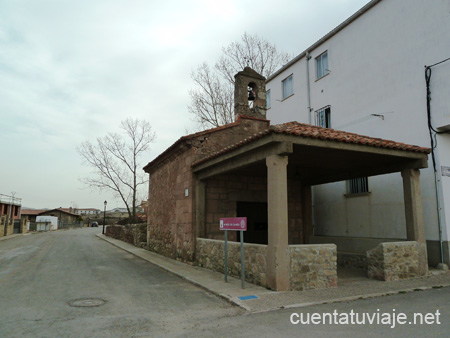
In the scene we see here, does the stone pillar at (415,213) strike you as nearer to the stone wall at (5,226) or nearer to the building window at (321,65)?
the building window at (321,65)

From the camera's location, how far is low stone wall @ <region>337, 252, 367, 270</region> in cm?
930

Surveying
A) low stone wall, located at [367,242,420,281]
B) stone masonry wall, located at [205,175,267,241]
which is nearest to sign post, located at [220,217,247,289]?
stone masonry wall, located at [205,175,267,241]

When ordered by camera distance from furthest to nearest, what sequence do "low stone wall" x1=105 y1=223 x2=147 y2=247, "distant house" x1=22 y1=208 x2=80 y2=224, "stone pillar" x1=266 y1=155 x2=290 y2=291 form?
"distant house" x1=22 y1=208 x2=80 y2=224 < "low stone wall" x1=105 y1=223 x2=147 y2=247 < "stone pillar" x1=266 y1=155 x2=290 y2=291

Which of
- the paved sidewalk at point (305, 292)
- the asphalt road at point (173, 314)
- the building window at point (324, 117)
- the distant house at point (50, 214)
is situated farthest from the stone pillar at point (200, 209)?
the distant house at point (50, 214)

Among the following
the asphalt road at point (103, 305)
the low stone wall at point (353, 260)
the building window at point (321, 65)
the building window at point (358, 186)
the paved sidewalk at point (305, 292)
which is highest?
the building window at point (321, 65)

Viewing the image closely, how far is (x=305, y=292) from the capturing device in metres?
6.59

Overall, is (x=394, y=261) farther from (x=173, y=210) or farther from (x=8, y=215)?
(x=8, y=215)

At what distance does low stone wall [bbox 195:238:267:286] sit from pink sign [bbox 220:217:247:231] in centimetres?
66

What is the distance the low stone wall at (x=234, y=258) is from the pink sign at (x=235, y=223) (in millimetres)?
660

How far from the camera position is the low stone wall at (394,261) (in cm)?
787

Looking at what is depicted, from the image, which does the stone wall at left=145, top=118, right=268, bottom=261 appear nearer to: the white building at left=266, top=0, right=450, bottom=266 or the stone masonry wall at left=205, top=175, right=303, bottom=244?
the stone masonry wall at left=205, top=175, right=303, bottom=244

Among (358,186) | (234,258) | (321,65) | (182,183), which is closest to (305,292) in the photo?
(234,258)

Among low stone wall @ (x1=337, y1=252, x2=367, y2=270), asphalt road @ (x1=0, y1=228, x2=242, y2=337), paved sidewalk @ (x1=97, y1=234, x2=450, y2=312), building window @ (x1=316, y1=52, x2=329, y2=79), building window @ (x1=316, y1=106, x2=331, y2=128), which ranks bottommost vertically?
asphalt road @ (x1=0, y1=228, x2=242, y2=337)

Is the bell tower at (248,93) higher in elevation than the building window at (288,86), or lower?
lower
